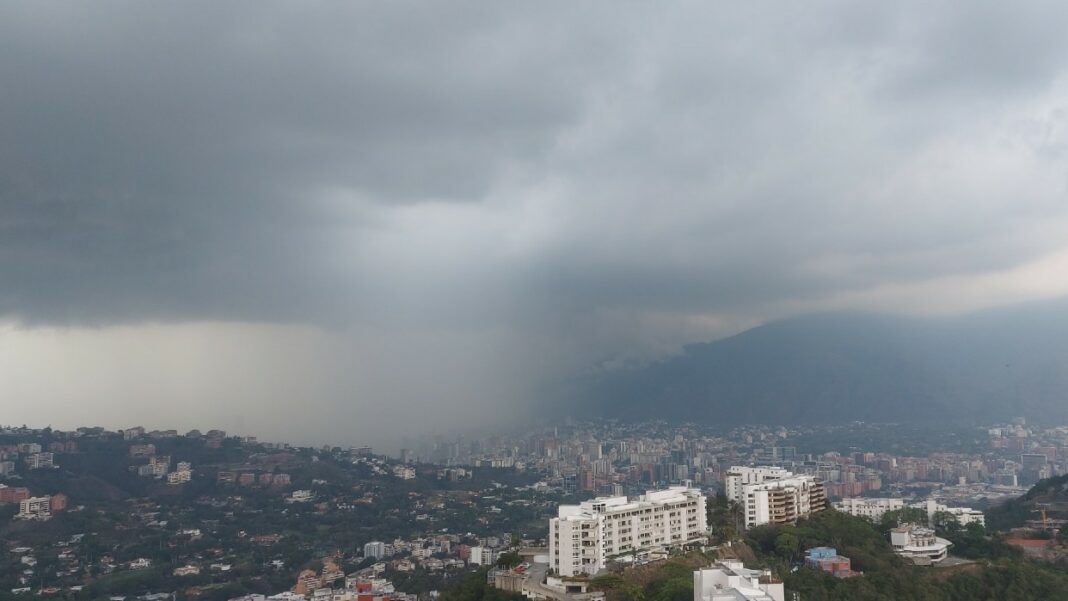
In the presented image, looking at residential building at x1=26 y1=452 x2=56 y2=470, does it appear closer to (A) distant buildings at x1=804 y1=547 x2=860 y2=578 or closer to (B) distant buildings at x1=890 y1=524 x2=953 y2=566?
(A) distant buildings at x1=804 y1=547 x2=860 y2=578

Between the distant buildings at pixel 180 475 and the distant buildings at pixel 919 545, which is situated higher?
the distant buildings at pixel 919 545

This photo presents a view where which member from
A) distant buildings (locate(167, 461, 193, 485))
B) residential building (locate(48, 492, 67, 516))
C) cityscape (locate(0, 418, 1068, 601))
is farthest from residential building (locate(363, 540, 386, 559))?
distant buildings (locate(167, 461, 193, 485))

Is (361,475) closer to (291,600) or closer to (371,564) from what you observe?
(371,564)

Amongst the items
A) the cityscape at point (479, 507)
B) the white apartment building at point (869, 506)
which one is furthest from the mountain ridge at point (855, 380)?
the white apartment building at point (869, 506)

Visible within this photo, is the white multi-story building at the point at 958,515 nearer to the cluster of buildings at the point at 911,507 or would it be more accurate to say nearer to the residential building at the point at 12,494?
the cluster of buildings at the point at 911,507

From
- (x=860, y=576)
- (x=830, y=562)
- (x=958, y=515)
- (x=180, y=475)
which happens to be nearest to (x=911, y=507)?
(x=958, y=515)

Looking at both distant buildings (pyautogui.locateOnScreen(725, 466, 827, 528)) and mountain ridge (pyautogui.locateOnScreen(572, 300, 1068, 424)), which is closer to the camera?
distant buildings (pyautogui.locateOnScreen(725, 466, 827, 528))
